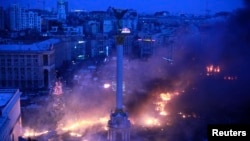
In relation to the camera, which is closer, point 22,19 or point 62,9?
point 22,19

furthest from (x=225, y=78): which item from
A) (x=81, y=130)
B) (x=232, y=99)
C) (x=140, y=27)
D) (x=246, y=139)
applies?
(x=140, y=27)

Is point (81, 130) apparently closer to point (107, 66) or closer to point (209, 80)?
point (209, 80)

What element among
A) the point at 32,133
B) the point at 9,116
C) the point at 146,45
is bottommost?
the point at 32,133

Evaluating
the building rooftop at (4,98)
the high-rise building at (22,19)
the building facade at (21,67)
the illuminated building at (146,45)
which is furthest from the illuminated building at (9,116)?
the high-rise building at (22,19)

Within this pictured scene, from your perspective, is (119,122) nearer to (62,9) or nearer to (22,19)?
(22,19)

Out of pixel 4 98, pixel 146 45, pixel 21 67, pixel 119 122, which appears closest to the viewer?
pixel 4 98

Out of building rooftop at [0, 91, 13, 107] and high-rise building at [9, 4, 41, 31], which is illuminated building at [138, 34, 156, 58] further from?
building rooftop at [0, 91, 13, 107]

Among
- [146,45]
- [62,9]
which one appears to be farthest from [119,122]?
[62,9]

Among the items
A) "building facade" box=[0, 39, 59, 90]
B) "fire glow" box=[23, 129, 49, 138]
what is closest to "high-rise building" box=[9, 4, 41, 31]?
"building facade" box=[0, 39, 59, 90]
